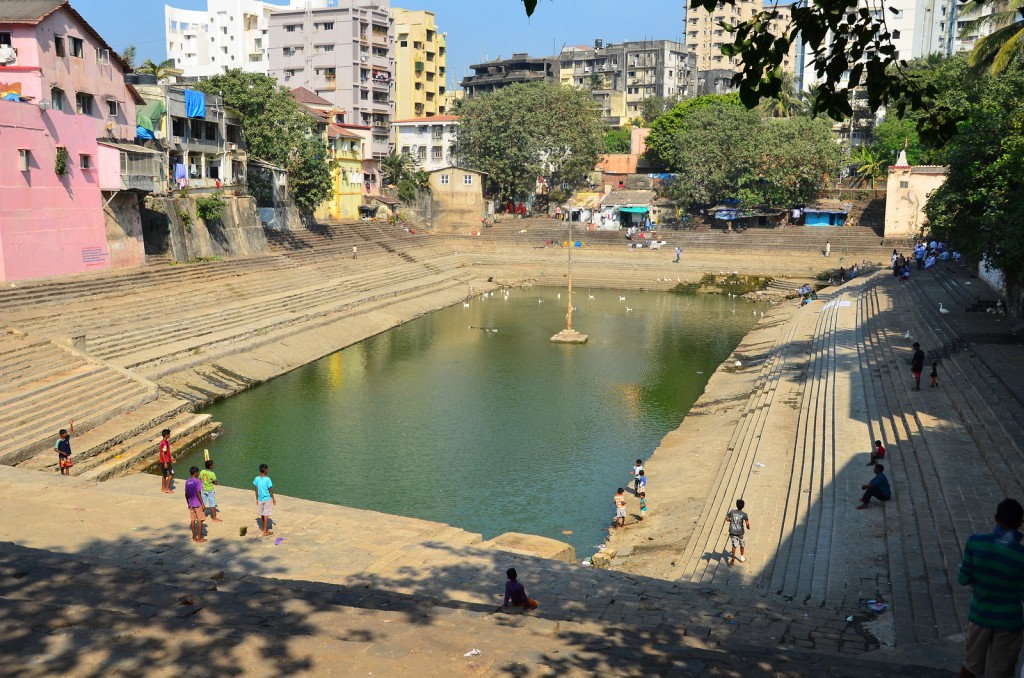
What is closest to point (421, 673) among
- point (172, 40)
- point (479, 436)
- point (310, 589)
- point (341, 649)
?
point (341, 649)

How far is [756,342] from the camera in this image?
37.0 m

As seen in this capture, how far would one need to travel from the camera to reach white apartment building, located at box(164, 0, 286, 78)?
9025cm

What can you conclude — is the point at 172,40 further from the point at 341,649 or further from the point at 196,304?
the point at 341,649

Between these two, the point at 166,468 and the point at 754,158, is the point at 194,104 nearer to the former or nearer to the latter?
the point at 166,468

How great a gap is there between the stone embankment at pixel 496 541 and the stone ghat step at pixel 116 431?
0.09 m

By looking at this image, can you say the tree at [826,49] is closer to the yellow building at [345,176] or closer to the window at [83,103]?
the window at [83,103]

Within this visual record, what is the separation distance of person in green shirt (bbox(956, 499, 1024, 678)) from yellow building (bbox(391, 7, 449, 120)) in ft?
286

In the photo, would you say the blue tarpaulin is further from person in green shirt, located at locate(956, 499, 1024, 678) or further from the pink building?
person in green shirt, located at locate(956, 499, 1024, 678)

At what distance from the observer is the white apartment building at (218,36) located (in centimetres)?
9025

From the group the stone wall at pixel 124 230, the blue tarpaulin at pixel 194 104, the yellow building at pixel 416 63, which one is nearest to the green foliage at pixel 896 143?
the yellow building at pixel 416 63

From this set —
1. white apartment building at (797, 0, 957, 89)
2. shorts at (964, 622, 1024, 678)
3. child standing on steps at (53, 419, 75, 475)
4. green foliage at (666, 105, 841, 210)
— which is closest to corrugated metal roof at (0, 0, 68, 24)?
child standing on steps at (53, 419, 75, 475)

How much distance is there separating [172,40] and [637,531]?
92227 mm

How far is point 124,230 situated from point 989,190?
3054 centimetres

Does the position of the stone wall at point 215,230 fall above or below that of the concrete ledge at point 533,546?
above
